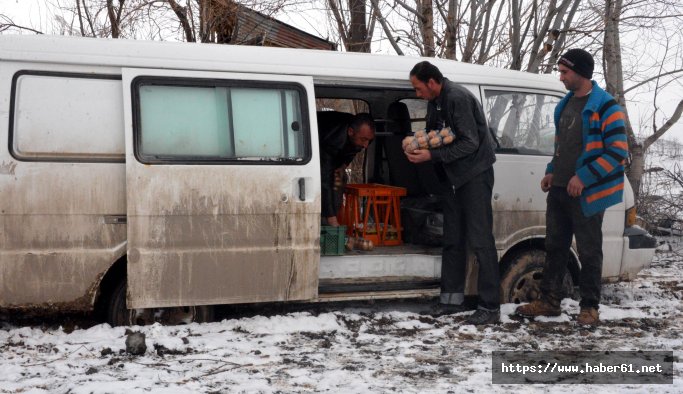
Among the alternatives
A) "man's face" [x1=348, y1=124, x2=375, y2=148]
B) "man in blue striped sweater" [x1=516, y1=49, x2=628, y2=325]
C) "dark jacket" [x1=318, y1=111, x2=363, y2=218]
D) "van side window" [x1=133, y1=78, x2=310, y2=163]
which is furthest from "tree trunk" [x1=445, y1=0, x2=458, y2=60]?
"van side window" [x1=133, y1=78, x2=310, y2=163]

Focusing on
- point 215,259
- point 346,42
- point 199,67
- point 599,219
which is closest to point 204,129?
point 199,67

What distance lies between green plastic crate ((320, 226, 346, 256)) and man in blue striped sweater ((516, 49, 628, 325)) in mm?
1568

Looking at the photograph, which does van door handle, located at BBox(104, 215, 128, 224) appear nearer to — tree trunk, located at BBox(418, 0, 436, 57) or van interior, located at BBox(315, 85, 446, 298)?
van interior, located at BBox(315, 85, 446, 298)

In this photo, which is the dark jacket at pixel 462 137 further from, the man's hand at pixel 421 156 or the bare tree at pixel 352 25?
the bare tree at pixel 352 25

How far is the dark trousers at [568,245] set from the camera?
218 inches

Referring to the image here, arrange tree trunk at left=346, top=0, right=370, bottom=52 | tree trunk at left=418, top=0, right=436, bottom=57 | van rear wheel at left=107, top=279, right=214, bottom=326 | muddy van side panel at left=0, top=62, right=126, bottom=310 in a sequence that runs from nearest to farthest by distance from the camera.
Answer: muddy van side panel at left=0, top=62, right=126, bottom=310 < van rear wheel at left=107, top=279, right=214, bottom=326 < tree trunk at left=418, top=0, right=436, bottom=57 < tree trunk at left=346, top=0, right=370, bottom=52

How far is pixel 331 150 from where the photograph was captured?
254 inches

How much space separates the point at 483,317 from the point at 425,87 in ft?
6.11

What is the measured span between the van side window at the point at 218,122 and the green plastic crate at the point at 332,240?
0.78m

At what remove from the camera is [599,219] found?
18.2 ft

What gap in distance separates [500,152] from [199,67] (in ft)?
8.28

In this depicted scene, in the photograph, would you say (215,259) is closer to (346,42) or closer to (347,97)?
(347,97)

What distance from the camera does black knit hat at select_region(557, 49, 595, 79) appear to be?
17.8 feet

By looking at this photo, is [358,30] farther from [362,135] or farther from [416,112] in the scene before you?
[362,135]
